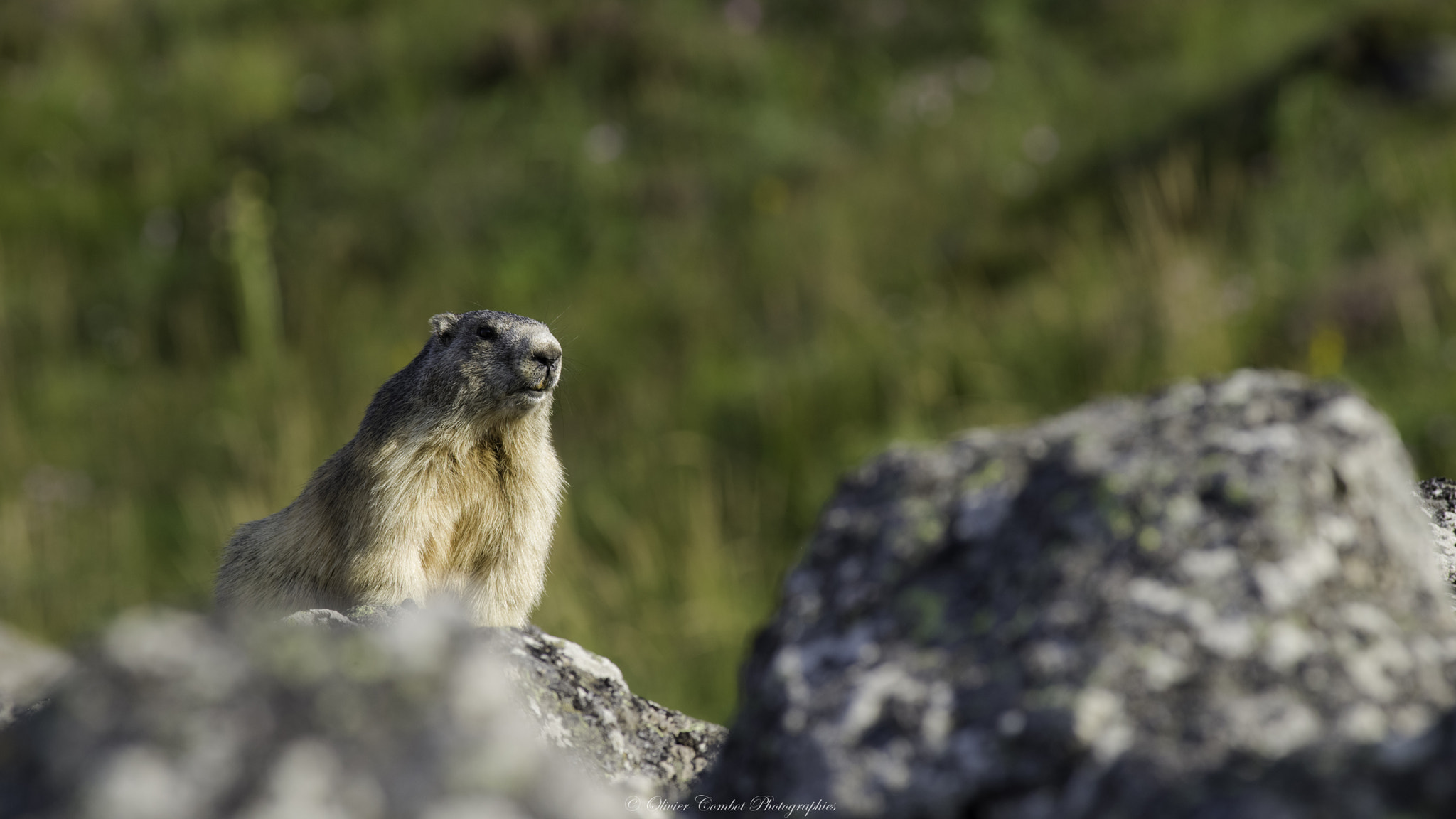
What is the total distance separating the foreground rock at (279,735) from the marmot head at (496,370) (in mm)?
2220

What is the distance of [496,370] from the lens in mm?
3768

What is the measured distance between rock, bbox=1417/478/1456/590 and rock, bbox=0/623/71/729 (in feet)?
9.96

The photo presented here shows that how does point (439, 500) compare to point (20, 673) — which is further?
point (20, 673)

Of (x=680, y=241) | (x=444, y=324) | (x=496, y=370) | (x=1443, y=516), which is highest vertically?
(x=680, y=241)

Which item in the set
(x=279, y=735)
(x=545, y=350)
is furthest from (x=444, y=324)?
(x=279, y=735)

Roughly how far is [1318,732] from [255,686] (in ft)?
4.46

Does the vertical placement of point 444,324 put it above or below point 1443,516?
above

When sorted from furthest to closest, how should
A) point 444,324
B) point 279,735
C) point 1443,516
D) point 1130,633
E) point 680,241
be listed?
point 680,241 → point 444,324 → point 1443,516 → point 1130,633 → point 279,735

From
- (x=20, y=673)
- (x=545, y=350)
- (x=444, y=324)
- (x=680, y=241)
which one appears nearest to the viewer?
(x=545, y=350)

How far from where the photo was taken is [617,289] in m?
11.5

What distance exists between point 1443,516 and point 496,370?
269 centimetres

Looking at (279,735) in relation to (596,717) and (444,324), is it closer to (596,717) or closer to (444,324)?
(596,717)

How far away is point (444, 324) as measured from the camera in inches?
160

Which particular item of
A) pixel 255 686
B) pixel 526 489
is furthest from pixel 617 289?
Result: pixel 255 686
